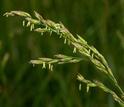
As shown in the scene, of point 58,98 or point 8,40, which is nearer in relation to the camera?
point 58,98

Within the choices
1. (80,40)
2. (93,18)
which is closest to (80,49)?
(80,40)

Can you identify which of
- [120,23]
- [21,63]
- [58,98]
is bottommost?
[58,98]

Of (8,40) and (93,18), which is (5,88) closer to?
(8,40)

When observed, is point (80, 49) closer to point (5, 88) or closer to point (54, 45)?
point (5, 88)

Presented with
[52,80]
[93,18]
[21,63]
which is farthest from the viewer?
[93,18]

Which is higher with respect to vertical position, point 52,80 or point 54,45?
point 54,45

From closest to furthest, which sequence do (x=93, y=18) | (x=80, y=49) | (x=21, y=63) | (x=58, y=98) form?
(x=80, y=49) → (x=58, y=98) → (x=21, y=63) → (x=93, y=18)
